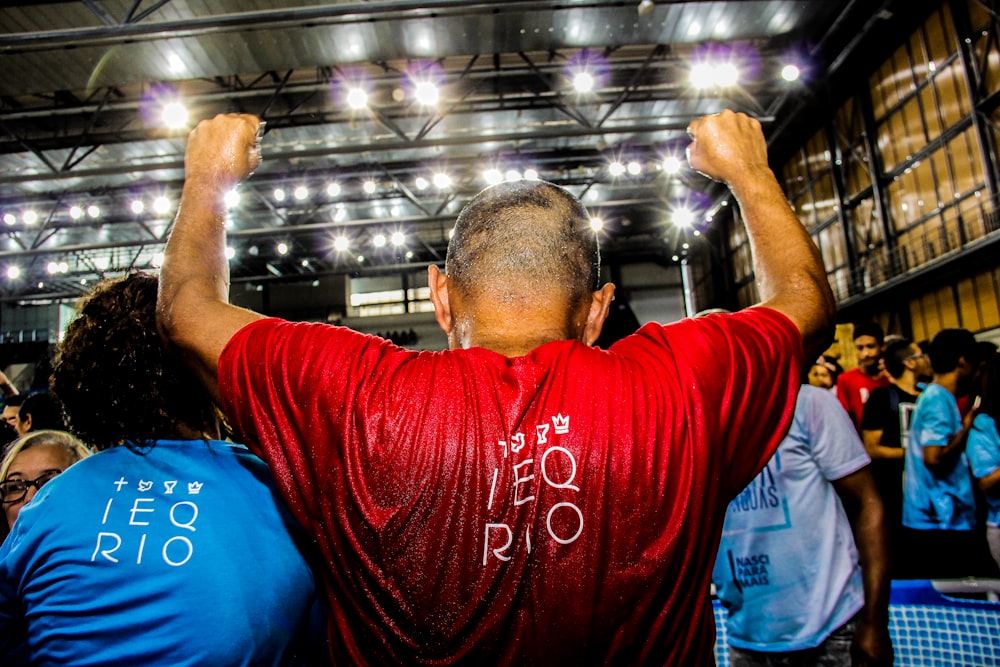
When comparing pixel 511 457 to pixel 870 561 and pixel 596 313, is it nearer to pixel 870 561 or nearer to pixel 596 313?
pixel 596 313

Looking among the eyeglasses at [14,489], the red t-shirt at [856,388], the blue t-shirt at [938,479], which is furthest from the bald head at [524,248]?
the red t-shirt at [856,388]

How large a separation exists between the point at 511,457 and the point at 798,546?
Result: 186 cm

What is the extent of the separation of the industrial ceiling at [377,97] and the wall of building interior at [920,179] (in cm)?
90

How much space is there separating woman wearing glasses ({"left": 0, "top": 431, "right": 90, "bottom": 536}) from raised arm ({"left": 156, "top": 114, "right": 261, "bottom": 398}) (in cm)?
161

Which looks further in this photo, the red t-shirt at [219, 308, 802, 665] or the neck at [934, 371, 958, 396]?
the neck at [934, 371, 958, 396]

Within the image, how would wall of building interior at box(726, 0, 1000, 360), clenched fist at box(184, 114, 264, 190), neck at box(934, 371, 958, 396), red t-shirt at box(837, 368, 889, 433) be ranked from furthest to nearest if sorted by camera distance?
wall of building interior at box(726, 0, 1000, 360) → red t-shirt at box(837, 368, 889, 433) → neck at box(934, 371, 958, 396) → clenched fist at box(184, 114, 264, 190)

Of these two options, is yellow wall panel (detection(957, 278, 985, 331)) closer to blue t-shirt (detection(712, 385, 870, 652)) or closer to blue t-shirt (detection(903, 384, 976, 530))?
blue t-shirt (detection(903, 384, 976, 530))

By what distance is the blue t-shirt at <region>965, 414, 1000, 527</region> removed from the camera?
3.40 metres

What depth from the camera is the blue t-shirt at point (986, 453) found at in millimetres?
3396

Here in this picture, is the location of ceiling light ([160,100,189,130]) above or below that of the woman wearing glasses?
above

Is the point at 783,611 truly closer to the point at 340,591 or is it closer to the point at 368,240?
the point at 340,591

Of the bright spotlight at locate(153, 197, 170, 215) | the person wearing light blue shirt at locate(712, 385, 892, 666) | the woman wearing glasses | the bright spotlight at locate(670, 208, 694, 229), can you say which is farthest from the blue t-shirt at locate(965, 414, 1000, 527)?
the bright spotlight at locate(153, 197, 170, 215)

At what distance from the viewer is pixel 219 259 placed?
1099 millimetres

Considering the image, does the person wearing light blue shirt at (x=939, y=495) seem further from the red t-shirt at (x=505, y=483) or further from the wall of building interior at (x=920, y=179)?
the wall of building interior at (x=920, y=179)
